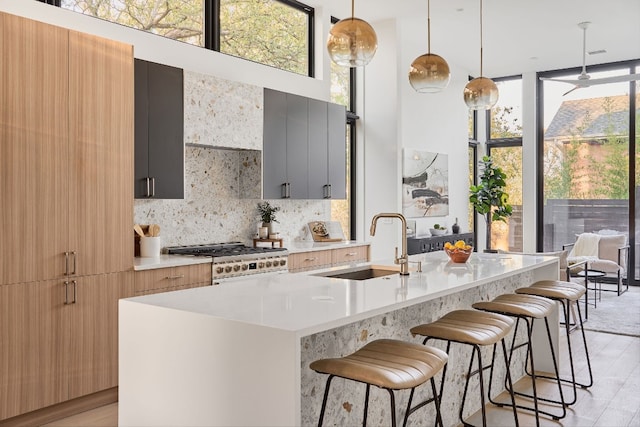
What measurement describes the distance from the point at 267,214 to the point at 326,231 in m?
0.85

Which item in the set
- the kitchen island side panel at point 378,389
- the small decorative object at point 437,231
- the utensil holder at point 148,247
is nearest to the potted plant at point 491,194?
the small decorative object at point 437,231

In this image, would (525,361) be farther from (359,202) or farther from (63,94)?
(63,94)

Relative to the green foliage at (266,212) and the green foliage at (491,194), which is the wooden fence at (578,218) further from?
the green foliage at (266,212)

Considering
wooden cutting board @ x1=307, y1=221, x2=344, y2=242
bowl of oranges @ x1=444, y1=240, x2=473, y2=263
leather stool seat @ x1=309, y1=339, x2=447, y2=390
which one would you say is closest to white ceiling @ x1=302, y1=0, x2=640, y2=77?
wooden cutting board @ x1=307, y1=221, x2=344, y2=242

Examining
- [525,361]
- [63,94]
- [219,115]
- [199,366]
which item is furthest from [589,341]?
[63,94]

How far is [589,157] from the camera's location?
356 inches

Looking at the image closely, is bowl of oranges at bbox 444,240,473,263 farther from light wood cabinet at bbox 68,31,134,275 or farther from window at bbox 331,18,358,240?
window at bbox 331,18,358,240

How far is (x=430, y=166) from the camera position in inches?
319

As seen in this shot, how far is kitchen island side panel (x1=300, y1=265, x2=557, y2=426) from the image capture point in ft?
8.08

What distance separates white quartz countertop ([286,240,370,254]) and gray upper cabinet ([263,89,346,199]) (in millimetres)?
490

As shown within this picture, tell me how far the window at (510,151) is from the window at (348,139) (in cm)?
377

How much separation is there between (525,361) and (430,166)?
4110 mm

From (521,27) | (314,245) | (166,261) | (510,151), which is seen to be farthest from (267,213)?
(510,151)

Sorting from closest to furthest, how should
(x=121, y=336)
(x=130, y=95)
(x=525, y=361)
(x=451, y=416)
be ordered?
1. (x=121, y=336)
2. (x=451, y=416)
3. (x=130, y=95)
4. (x=525, y=361)
